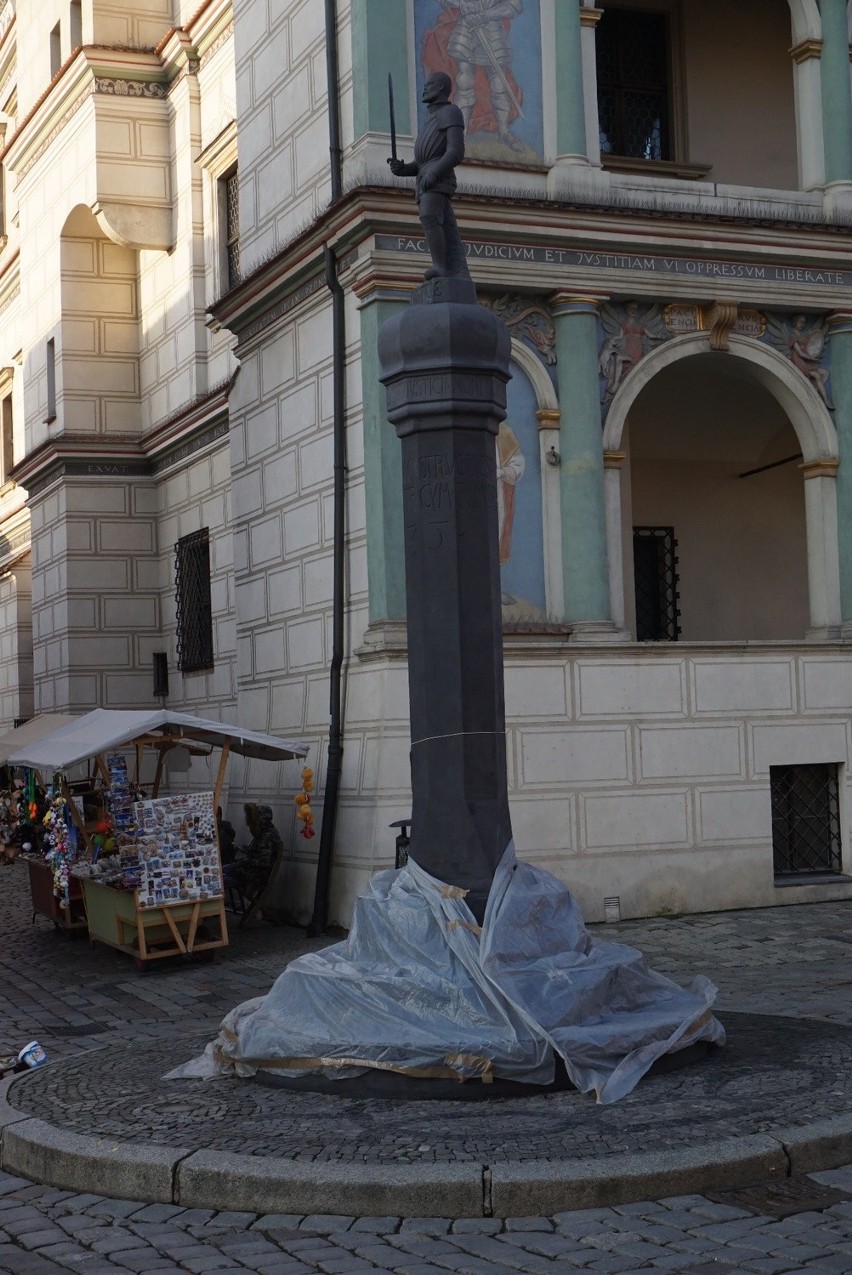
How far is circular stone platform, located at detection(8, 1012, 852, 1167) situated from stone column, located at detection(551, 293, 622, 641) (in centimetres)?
681

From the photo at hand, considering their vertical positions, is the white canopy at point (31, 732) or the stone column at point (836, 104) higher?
the stone column at point (836, 104)

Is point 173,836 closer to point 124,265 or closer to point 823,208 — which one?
point 823,208

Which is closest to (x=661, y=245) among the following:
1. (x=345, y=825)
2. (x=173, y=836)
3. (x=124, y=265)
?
(x=345, y=825)

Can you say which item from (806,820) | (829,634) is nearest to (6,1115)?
(806,820)

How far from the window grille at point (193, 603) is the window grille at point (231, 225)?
315 centimetres

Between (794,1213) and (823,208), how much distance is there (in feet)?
40.0

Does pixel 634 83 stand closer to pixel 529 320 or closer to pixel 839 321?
pixel 839 321

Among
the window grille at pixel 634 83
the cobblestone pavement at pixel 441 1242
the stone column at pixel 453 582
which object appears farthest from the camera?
the window grille at pixel 634 83

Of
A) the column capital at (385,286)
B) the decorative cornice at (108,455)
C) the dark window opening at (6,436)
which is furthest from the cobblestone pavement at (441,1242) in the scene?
the dark window opening at (6,436)

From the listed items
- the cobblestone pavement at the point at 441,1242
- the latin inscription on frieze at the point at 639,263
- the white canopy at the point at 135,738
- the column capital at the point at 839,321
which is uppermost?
the latin inscription on frieze at the point at 639,263

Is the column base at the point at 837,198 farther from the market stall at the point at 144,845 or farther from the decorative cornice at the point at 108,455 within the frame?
the decorative cornice at the point at 108,455

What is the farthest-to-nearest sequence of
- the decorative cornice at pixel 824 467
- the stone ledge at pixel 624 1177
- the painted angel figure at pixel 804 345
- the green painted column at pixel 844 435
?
1. the painted angel figure at pixel 804 345
2. the decorative cornice at pixel 824 467
3. the green painted column at pixel 844 435
4. the stone ledge at pixel 624 1177

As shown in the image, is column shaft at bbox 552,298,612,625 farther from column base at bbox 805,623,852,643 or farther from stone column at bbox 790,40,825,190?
stone column at bbox 790,40,825,190

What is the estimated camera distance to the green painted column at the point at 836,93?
16.5 meters
